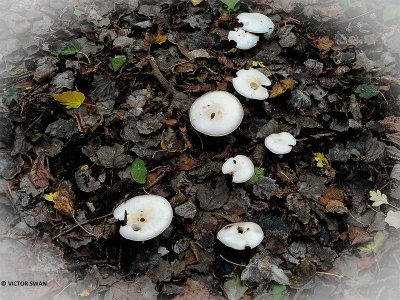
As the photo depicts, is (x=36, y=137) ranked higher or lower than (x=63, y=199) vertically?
higher

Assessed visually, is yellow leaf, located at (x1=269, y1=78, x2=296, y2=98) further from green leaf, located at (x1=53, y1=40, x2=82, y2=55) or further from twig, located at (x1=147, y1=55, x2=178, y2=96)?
green leaf, located at (x1=53, y1=40, x2=82, y2=55)

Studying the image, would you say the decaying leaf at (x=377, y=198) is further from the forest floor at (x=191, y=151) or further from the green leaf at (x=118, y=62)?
the green leaf at (x=118, y=62)

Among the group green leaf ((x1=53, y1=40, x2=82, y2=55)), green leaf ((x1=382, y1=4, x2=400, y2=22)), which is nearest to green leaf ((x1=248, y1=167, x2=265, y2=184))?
green leaf ((x1=53, y1=40, x2=82, y2=55))

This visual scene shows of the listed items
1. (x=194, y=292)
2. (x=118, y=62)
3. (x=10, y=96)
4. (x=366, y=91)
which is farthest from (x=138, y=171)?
(x=366, y=91)

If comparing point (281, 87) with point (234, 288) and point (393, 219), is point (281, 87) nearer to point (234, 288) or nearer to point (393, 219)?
point (393, 219)

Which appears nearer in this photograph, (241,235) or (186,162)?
(241,235)

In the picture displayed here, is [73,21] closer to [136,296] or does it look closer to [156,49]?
[156,49]
